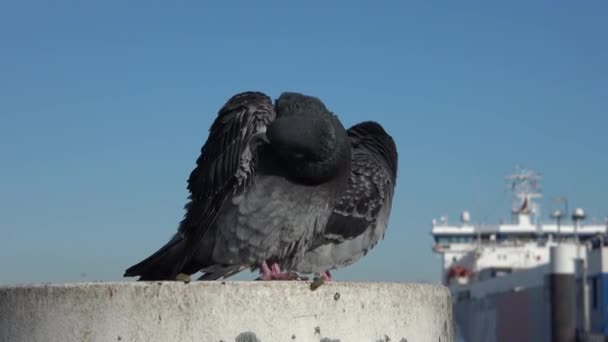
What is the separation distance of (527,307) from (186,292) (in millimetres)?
60091

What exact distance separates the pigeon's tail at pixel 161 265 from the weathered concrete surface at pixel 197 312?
78.7 inches

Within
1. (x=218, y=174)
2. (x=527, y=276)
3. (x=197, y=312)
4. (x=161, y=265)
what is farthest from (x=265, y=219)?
(x=527, y=276)

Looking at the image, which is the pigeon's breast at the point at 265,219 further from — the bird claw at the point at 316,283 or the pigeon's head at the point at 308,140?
the bird claw at the point at 316,283

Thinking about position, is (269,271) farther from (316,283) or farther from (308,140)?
(316,283)

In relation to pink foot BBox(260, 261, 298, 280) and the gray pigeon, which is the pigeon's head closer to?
pink foot BBox(260, 261, 298, 280)

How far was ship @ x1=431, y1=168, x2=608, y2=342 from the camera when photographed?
5266 cm

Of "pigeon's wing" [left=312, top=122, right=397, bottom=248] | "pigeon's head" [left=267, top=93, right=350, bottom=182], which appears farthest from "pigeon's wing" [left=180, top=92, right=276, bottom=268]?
"pigeon's wing" [left=312, top=122, right=397, bottom=248]

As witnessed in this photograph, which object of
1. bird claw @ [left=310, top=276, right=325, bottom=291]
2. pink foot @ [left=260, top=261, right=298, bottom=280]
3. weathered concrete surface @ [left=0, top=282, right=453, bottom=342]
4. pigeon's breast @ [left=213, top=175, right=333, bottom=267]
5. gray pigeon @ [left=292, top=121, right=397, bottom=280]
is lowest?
weathered concrete surface @ [left=0, top=282, right=453, bottom=342]

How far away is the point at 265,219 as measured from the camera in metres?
6.57

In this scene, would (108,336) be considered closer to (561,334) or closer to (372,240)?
(372,240)

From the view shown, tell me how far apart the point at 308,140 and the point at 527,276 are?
56.7 meters

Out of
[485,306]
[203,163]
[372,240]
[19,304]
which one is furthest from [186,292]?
[485,306]

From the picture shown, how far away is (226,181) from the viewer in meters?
6.71

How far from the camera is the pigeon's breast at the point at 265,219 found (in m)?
6.57
